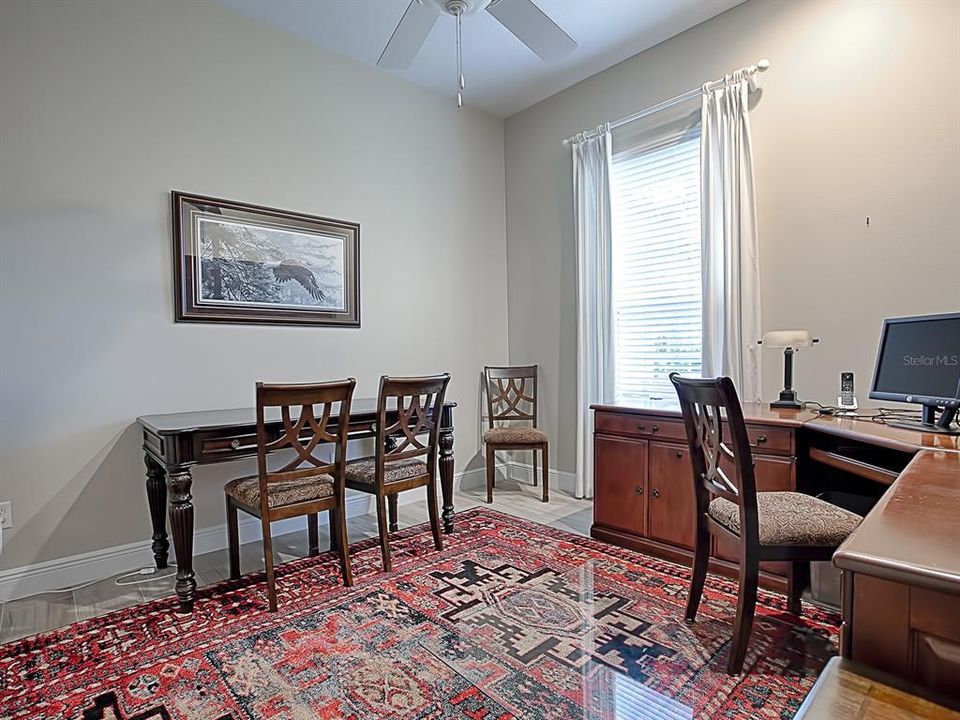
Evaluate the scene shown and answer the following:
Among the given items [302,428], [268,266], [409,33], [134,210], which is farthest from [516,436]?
[134,210]

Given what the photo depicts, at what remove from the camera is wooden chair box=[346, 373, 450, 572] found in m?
2.72

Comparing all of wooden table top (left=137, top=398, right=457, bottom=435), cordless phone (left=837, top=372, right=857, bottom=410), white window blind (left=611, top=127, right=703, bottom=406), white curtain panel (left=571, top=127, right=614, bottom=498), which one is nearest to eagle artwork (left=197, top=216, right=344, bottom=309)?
wooden table top (left=137, top=398, right=457, bottom=435)

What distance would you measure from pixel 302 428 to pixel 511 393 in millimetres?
2300

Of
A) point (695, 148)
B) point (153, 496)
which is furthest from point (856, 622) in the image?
point (695, 148)

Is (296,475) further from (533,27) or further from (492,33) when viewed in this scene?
(492,33)

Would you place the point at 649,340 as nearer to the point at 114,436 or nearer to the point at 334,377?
the point at 334,377

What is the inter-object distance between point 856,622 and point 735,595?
1.83 meters

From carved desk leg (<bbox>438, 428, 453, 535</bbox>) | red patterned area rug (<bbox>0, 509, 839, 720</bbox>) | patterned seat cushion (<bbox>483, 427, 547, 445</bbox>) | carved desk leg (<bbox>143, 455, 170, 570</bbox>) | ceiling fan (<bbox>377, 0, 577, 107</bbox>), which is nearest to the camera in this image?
red patterned area rug (<bbox>0, 509, 839, 720</bbox>)

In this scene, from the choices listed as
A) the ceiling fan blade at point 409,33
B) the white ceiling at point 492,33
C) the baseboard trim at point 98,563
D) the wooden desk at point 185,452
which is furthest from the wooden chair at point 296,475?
the white ceiling at point 492,33

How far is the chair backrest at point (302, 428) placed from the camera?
2.32m

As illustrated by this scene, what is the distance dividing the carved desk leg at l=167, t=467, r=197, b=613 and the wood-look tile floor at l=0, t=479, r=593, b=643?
0.95 ft

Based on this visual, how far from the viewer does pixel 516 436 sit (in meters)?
4.05

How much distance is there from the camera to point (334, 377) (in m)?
3.63

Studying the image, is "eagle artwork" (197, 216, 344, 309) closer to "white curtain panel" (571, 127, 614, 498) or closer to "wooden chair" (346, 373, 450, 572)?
"wooden chair" (346, 373, 450, 572)
